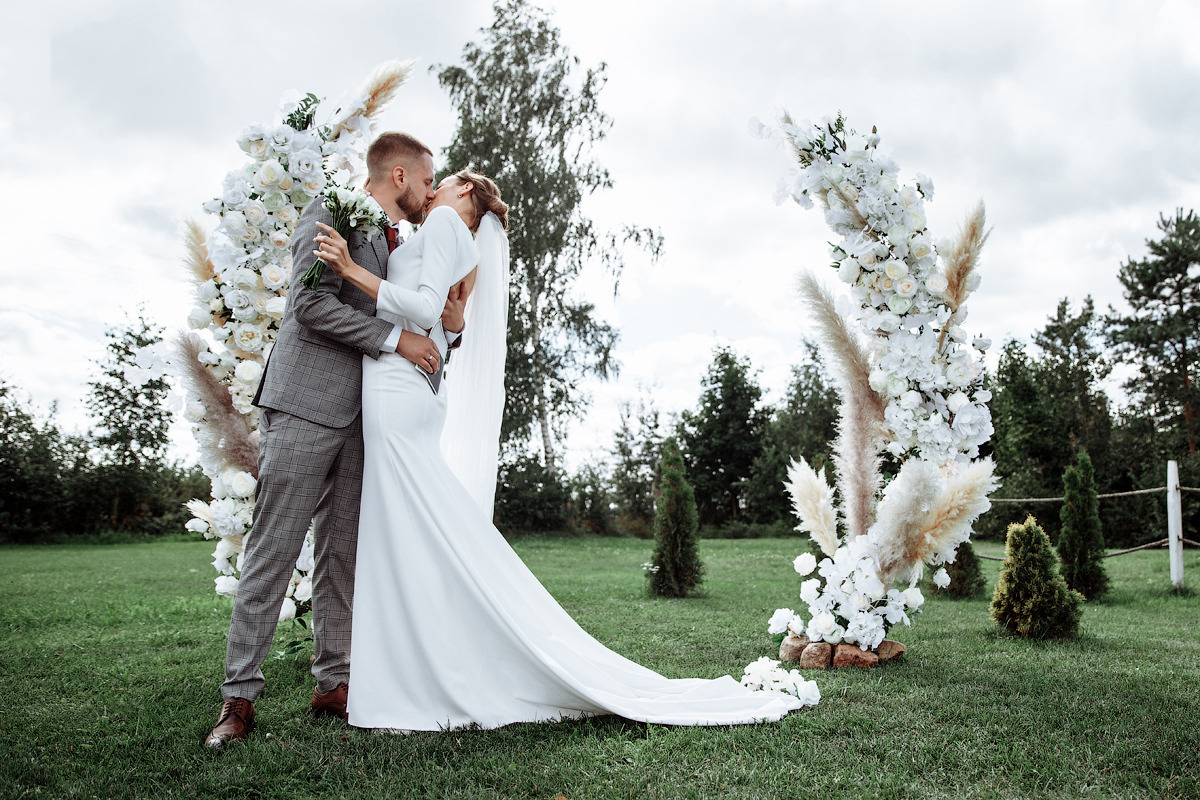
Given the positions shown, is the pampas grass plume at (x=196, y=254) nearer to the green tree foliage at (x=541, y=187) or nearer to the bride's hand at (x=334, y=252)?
the bride's hand at (x=334, y=252)

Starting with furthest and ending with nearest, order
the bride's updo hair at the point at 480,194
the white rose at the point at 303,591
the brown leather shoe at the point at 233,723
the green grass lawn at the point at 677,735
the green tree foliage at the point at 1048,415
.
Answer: the green tree foliage at the point at 1048,415 → the white rose at the point at 303,591 → the bride's updo hair at the point at 480,194 → the brown leather shoe at the point at 233,723 → the green grass lawn at the point at 677,735

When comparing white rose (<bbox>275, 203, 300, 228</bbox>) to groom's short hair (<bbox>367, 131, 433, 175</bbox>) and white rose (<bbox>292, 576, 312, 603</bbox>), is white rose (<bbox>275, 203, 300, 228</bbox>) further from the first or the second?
white rose (<bbox>292, 576, 312, 603</bbox>)

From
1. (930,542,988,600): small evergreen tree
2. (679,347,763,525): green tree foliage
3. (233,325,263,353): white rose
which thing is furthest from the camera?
(679,347,763,525): green tree foliage

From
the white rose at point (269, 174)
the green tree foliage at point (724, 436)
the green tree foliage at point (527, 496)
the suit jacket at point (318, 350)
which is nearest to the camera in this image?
the suit jacket at point (318, 350)

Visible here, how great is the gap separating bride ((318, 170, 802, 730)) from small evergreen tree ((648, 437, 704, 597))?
4844 millimetres

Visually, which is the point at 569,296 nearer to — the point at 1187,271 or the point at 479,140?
the point at 479,140

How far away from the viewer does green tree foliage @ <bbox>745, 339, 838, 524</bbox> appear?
24.4 meters

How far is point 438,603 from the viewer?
114 inches

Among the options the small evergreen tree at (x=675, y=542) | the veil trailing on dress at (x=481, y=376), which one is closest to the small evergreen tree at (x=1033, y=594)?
the small evergreen tree at (x=675, y=542)

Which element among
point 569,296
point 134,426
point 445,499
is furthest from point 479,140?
point 445,499

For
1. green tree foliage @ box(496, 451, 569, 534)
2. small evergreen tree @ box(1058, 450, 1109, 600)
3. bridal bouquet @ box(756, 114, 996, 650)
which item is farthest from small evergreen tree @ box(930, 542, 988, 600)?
green tree foliage @ box(496, 451, 569, 534)

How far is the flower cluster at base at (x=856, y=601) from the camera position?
13.6ft

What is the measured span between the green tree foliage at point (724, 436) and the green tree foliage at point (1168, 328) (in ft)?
40.9

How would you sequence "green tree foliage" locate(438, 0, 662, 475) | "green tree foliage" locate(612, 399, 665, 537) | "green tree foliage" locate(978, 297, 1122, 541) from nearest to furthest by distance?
1. "green tree foliage" locate(438, 0, 662, 475)
2. "green tree foliage" locate(978, 297, 1122, 541)
3. "green tree foliage" locate(612, 399, 665, 537)
